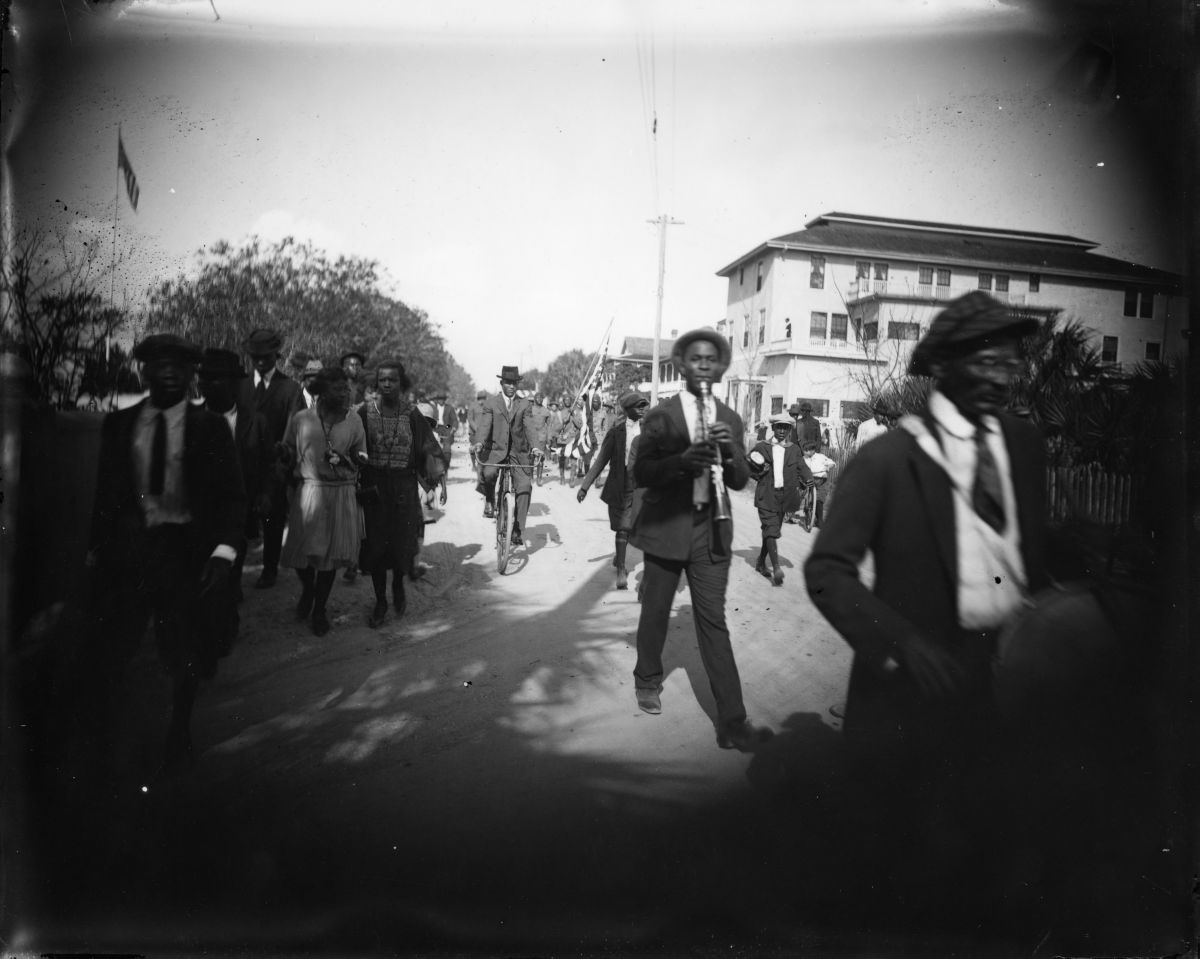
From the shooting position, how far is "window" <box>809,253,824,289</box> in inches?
126

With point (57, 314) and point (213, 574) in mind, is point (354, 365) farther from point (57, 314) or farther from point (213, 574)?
point (213, 574)

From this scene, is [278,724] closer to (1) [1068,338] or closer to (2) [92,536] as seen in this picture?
(2) [92,536]

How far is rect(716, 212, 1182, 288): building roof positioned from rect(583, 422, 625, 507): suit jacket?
9.49 ft

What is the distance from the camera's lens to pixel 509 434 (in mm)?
7039

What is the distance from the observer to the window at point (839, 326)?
3299 mm

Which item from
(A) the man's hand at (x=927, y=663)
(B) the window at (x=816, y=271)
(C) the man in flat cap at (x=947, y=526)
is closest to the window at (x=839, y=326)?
(B) the window at (x=816, y=271)

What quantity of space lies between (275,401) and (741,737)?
2684 millimetres

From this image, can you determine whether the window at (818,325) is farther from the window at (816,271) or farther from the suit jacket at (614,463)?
the suit jacket at (614,463)

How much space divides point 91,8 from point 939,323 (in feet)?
10.5

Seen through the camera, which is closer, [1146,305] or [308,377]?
[1146,305]

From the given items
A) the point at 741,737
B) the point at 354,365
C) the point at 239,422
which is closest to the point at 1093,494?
the point at 741,737

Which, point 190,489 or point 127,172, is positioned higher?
point 127,172

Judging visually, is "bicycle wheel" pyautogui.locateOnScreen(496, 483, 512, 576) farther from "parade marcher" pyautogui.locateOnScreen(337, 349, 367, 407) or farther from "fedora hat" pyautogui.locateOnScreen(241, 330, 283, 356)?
"fedora hat" pyautogui.locateOnScreen(241, 330, 283, 356)

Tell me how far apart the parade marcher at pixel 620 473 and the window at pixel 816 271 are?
8.55ft
